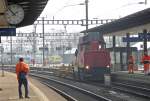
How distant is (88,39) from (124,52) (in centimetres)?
981

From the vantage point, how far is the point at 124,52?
1875 inches

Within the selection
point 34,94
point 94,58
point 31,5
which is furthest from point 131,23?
point 34,94

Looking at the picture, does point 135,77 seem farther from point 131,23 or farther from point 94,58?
point 131,23

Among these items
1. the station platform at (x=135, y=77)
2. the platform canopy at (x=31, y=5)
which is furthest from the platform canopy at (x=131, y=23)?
the platform canopy at (x=31, y=5)

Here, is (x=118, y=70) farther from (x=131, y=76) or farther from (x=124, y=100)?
(x=124, y=100)

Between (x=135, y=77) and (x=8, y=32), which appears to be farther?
(x=135, y=77)

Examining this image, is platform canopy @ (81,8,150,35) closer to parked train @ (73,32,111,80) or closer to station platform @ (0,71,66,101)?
parked train @ (73,32,111,80)

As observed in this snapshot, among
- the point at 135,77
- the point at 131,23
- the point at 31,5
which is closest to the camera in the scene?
the point at 31,5

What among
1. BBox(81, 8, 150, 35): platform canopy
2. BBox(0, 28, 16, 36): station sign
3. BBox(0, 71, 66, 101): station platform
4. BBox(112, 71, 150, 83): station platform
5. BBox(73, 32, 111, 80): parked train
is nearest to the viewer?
Answer: BBox(0, 71, 66, 101): station platform

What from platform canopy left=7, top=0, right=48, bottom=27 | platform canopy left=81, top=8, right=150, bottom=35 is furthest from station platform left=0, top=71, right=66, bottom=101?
platform canopy left=81, top=8, right=150, bottom=35

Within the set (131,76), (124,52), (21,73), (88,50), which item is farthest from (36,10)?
(124,52)

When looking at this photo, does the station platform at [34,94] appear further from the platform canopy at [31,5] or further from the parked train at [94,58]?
the parked train at [94,58]

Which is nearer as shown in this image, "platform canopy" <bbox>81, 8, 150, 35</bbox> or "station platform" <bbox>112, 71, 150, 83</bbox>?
"platform canopy" <bbox>81, 8, 150, 35</bbox>

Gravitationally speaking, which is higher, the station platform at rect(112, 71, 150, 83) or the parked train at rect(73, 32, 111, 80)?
the parked train at rect(73, 32, 111, 80)
